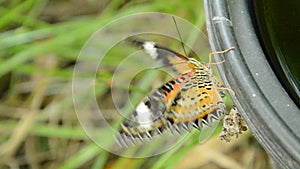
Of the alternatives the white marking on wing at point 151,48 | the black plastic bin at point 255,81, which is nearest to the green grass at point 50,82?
the white marking on wing at point 151,48

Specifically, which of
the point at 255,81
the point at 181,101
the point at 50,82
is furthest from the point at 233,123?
the point at 50,82

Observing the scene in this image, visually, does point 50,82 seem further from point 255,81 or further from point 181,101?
point 255,81

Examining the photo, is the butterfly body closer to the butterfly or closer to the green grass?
the butterfly

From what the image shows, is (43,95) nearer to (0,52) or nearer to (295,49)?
(0,52)

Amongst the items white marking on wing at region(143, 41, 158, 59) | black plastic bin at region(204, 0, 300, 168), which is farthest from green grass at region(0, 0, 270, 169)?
black plastic bin at region(204, 0, 300, 168)

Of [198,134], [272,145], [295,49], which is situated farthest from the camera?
[198,134]

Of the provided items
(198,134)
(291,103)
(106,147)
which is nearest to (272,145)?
(291,103)

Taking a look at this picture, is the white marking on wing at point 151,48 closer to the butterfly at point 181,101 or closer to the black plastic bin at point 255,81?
the butterfly at point 181,101

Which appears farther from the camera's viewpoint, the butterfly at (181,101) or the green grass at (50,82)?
the green grass at (50,82)
